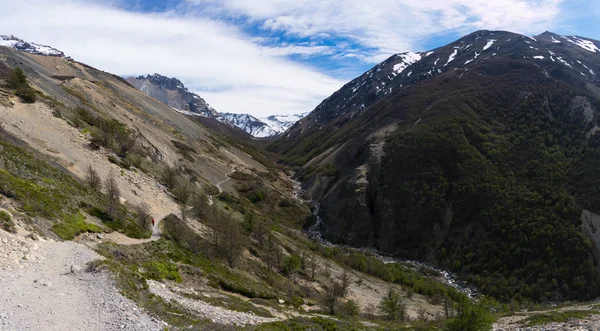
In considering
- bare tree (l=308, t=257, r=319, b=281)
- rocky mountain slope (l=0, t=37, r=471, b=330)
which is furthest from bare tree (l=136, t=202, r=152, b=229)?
bare tree (l=308, t=257, r=319, b=281)

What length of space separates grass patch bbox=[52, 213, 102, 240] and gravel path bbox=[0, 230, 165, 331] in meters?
2.64

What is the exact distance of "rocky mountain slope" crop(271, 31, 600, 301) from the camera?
6075 centimetres

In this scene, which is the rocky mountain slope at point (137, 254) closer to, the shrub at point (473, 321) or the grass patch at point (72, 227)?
the grass patch at point (72, 227)

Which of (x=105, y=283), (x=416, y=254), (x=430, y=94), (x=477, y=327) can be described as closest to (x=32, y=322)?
(x=105, y=283)

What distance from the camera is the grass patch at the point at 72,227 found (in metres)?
20.7

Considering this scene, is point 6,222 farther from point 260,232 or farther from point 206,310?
point 260,232

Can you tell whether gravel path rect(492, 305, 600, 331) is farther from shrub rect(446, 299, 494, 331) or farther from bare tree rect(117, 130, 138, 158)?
bare tree rect(117, 130, 138, 158)

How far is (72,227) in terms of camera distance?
72.3 ft

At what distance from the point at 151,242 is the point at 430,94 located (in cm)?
12744

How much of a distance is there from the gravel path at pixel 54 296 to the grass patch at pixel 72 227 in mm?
2644

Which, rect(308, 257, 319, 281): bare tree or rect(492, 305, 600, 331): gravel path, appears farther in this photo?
rect(308, 257, 319, 281): bare tree

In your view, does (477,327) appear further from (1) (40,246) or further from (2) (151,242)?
(1) (40,246)

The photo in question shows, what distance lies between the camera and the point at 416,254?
72625 mm

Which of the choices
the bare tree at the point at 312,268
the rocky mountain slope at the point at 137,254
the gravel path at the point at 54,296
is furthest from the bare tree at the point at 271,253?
the gravel path at the point at 54,296
